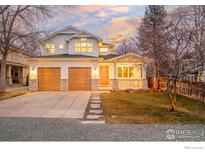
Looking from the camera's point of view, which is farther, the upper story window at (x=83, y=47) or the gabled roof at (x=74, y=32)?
the upper story window at (x=83, y=47)

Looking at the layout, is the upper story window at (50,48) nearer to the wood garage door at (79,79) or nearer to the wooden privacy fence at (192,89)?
the wood garage door at (79,79)

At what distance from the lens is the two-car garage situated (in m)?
17.0

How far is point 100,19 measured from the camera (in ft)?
51.5

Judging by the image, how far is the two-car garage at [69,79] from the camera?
1695cm

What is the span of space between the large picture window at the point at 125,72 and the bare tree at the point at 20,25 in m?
6.99

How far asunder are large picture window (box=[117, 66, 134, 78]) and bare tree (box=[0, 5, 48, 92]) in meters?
6.99

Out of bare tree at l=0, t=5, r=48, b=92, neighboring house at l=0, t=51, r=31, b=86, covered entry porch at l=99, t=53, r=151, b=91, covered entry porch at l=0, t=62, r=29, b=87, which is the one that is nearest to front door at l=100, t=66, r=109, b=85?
covered entry porch at l=99, t=53, r=151, b=91

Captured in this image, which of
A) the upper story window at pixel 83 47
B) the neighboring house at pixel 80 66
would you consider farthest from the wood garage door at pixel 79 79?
the upper story window at pixel 83 47

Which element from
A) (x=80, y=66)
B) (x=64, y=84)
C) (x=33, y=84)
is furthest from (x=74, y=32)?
(x=33, y=84)

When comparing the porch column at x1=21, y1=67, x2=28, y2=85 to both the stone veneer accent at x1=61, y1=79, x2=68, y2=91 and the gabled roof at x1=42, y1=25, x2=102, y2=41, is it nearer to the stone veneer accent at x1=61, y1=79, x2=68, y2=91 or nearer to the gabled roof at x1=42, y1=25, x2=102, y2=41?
the gabled roof at x1=42, y1=25, x2=102, y2=41
